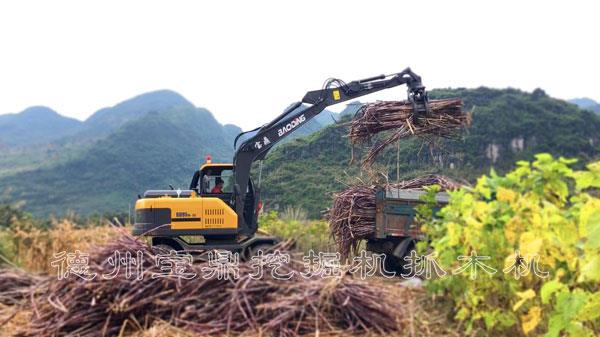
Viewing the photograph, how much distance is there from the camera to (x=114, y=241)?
205 inches

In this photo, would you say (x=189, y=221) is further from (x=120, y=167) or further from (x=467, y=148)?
(x=120, y=167)

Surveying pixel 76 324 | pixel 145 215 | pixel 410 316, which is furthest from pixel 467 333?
pixel 145 215

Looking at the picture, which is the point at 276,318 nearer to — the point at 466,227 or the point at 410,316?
the point at 410,316

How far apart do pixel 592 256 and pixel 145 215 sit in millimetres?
6829

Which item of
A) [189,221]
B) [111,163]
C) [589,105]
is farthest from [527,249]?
[589,105]

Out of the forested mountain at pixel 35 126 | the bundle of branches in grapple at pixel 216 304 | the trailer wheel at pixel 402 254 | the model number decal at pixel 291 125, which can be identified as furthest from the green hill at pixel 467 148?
the forested mountain at pixel 35 126

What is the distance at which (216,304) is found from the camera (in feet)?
15.0

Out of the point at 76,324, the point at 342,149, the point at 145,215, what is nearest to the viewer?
the point at 76,324

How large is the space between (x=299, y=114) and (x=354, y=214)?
2121mm

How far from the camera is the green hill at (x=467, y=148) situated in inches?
412

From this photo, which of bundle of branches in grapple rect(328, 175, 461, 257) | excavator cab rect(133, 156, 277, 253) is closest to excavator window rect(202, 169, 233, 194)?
excavator cab rect(133, 156, 277, 253)

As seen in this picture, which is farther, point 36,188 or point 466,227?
point 36,188

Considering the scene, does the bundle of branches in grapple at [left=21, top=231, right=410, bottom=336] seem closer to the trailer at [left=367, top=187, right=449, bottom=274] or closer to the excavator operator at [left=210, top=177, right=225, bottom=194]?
the trailer at [left=367, top=187, right=449, bottom=274]

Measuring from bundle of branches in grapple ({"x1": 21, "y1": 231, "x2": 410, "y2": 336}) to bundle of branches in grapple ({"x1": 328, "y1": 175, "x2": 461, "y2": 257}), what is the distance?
4284 millimetres
